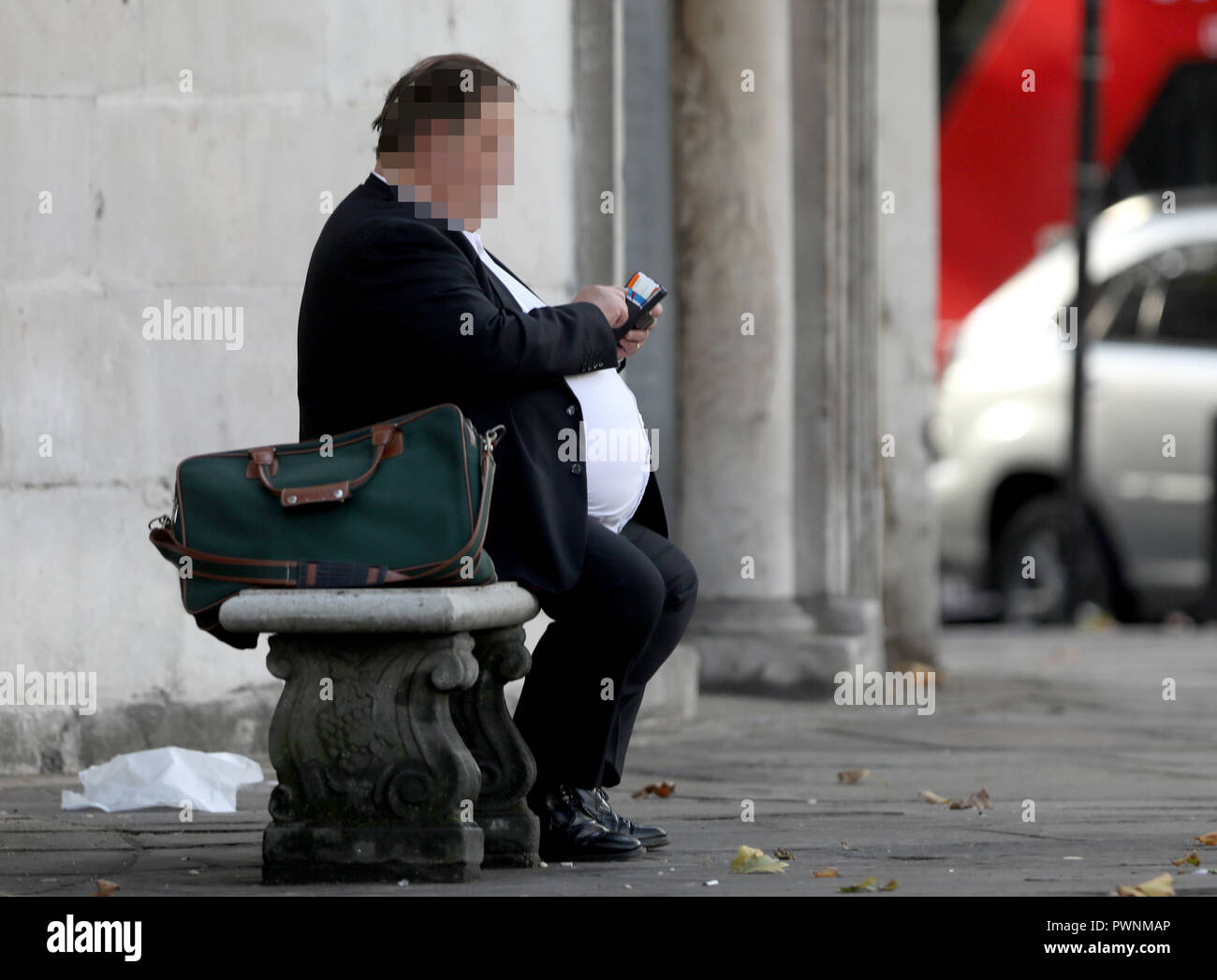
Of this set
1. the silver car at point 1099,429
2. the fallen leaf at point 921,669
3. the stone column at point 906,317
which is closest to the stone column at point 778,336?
the fallen leaf at point 921,669

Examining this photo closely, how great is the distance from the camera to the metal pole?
12.2m

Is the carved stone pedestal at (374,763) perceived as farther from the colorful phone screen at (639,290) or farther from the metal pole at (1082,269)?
the metal pole at (1082,269)

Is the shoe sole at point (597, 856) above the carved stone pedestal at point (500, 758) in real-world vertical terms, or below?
below

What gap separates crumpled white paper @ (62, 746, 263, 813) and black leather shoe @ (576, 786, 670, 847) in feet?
3.60

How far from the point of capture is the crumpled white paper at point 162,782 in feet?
16.8

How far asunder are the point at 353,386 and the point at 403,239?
297 mm

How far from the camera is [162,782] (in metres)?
5.20

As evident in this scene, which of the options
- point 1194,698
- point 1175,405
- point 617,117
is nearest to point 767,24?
point 617,117

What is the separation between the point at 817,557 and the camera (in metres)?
8.16

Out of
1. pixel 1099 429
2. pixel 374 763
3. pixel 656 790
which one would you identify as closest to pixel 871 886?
pixel 374 763

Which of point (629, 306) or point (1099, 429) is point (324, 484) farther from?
point (1099, 429)

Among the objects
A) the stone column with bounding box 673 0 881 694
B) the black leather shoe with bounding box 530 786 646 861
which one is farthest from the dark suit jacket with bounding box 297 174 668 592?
the stone column with bounding box 673 0 881 694

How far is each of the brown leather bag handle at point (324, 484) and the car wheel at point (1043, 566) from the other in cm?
928
